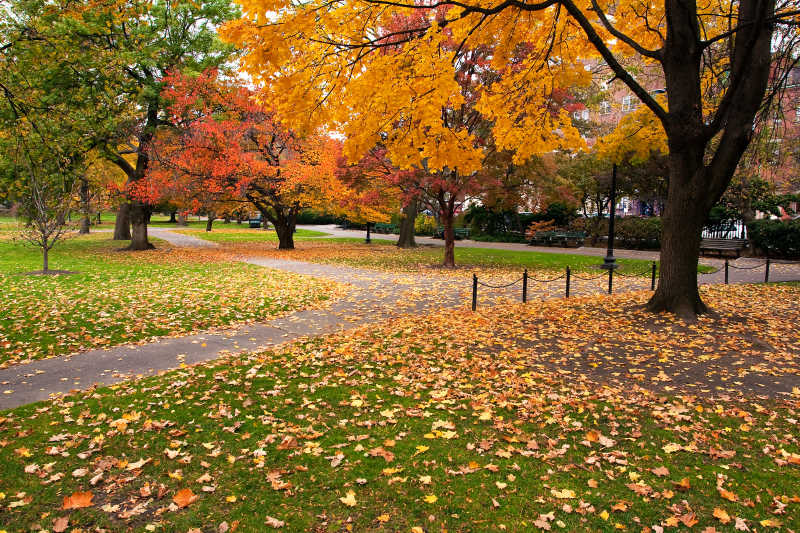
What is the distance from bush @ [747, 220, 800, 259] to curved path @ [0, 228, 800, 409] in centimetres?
514

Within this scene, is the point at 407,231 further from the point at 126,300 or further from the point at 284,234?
the point at 126,300

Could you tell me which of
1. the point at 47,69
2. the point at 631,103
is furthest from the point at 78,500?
the point at 631,103

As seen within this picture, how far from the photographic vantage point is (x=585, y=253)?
25953mm

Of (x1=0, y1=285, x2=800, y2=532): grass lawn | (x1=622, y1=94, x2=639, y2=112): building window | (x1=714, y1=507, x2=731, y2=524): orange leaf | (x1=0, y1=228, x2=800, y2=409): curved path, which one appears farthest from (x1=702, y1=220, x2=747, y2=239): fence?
(x1=714, y1=507, x2=731, y2=524): orange leaf

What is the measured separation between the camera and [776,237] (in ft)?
71.1

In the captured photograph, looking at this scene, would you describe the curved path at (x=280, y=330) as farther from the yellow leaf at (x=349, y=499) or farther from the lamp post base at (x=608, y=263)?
the yellow leaf at (x=349, y=499)

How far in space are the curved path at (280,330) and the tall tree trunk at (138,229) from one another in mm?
12967

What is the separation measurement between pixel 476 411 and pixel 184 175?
69.8 ft

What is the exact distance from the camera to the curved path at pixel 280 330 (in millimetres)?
6059

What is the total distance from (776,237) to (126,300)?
2610cm

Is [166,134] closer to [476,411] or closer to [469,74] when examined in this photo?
[469,74]

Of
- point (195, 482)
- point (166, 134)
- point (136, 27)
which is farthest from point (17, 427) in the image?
point (166, 134)

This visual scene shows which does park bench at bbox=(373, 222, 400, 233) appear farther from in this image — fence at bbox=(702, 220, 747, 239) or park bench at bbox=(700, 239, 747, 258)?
park bench at bbox=(700, 239, 747, 258)

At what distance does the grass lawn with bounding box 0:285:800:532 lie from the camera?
342 cm
